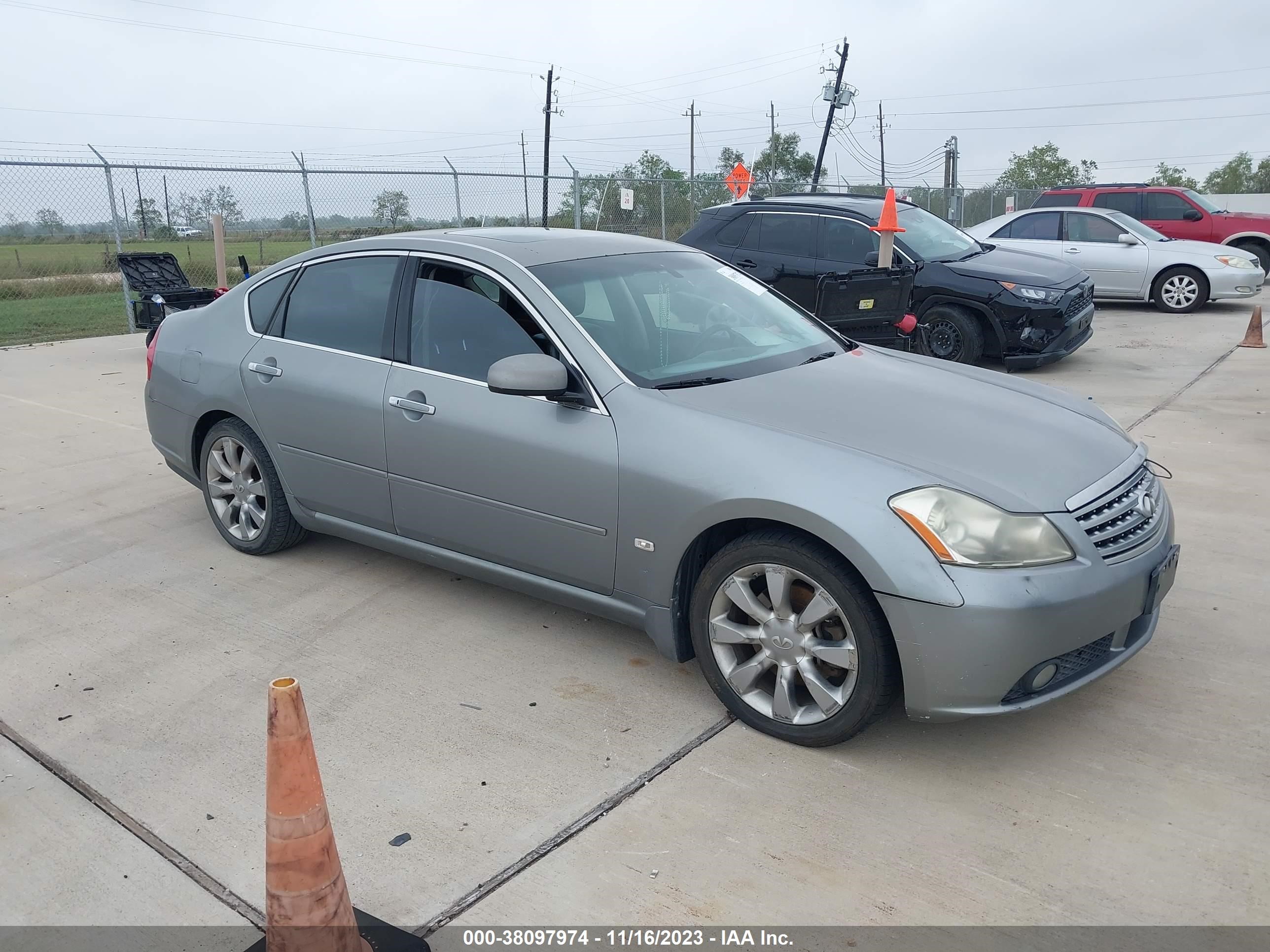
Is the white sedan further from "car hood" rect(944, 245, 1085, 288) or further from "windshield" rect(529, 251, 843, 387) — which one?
"windshield" rect(529, 251, 843, 387)

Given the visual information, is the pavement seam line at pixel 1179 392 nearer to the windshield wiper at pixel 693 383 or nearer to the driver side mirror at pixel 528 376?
the windshield wiper at pixel 693 383

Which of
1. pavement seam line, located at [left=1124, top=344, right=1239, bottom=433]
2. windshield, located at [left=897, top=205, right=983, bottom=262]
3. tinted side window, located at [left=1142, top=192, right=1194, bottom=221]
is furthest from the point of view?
tinted side window, located at [left=1142, top=192, right=1194, bottom=221]

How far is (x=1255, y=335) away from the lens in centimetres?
1127

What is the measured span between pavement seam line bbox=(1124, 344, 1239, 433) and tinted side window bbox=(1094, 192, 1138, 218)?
6.26m

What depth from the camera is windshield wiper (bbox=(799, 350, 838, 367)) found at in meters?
4.15

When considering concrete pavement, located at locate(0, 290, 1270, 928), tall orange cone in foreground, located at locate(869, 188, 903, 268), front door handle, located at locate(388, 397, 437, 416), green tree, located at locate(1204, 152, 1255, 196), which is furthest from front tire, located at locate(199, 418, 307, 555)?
green tree, located at locate(1204, 152, 1255, 196)

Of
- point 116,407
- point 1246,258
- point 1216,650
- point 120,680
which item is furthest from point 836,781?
point 1246,258

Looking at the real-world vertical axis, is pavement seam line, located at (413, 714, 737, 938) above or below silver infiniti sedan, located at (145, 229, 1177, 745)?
below

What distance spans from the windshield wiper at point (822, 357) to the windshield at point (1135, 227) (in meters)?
11.4

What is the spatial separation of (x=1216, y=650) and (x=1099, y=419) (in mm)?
980

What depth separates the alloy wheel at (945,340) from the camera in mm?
9703

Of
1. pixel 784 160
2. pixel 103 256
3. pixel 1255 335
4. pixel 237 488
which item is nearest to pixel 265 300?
pixel 237 488

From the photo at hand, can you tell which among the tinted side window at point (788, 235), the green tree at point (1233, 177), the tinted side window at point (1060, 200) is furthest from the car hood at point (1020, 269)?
the green tree at point (1233, 177)

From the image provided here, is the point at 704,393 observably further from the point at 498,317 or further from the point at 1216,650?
the point at 1216,650
